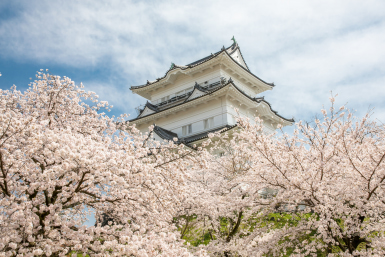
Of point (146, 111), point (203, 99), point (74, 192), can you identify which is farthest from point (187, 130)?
point (74, 192)

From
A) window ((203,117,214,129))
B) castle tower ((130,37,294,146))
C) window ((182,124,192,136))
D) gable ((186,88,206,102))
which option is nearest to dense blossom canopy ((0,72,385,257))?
castle tower ((130,37,294,146))

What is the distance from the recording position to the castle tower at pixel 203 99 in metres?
21.0

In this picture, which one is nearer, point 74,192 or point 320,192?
point 74,192

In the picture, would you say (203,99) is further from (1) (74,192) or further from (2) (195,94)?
(1) (74,192)

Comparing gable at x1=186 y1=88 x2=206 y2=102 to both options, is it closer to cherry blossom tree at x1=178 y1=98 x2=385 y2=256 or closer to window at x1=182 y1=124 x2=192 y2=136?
window at x1=182 y1=124 x2=192 y2=136

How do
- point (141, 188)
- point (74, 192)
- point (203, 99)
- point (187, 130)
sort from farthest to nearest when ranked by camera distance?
point (187, 130)
point (203, 99)
point (141, 188)
point (74, 192)

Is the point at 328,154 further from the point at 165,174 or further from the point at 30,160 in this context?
the point at 30,160

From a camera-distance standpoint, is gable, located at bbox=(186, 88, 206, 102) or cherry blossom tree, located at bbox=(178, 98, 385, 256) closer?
cherry blossom tree, located at bbox=(178, 98, 385, 256)

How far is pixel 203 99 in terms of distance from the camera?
846 inches

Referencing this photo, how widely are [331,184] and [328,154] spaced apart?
2.50ft

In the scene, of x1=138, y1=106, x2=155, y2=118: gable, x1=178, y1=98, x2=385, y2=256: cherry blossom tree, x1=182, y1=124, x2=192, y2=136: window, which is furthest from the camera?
x1=138, y1=106, x2=155, y2=118: gable

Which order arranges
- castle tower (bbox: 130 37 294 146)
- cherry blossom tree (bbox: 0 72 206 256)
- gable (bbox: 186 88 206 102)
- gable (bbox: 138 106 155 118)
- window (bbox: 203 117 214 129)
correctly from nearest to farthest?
cherry blossom tree (bbox: 0 72 206 256) → castle tower (bbox: 130 37 294 146) → window (bbox: 203 117 214 129) → gable (bbox: 186 88 206 102) → gable (bbox: 138 106 155 118)

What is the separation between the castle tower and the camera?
69.1 ft

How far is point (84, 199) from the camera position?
516 cm
